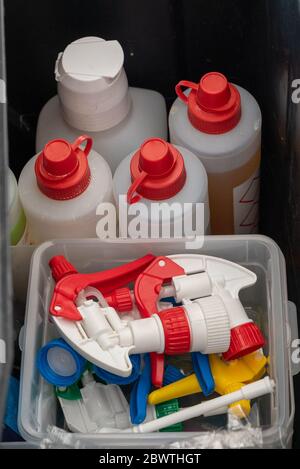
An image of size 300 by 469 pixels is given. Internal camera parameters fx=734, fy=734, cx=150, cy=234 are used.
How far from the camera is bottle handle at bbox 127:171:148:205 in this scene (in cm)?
74

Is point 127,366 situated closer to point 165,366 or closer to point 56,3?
point 165,366

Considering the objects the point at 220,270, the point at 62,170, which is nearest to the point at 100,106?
the point at 62,170

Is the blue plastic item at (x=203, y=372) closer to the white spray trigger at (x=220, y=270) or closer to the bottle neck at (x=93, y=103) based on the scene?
the white spray trigger at (x=220, y=270)

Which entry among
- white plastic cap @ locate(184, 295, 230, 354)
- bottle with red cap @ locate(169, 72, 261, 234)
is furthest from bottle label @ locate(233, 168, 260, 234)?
white plastic cap @ locate(184, 295, 230, 354)

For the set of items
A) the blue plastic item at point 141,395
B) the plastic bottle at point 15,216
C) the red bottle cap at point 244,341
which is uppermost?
the plastic bottle at point 15,216

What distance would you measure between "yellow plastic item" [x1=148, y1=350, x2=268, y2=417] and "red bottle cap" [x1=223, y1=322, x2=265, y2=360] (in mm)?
15

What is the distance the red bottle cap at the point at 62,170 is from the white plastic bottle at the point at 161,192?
0.05 meters

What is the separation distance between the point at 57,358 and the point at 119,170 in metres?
0.22

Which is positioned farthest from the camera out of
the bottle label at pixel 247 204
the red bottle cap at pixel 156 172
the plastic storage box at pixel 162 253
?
the bottle label at pixel 247 204

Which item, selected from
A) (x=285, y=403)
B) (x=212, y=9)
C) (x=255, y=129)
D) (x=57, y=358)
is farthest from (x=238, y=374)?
(x=212, y=9)

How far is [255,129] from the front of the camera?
821 millimetres

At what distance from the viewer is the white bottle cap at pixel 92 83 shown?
798mm

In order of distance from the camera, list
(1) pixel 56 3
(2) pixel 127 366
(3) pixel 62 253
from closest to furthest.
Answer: (2) pixel 127 366, (3) pixel 62 253, (1) pixel 56 3

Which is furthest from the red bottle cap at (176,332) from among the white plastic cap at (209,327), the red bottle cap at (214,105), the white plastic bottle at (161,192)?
the red bottle cap at (214,105)
